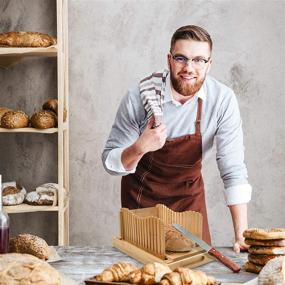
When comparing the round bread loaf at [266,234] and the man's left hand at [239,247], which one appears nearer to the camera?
the round bread loaf at [266,234]

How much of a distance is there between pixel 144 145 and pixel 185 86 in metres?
0.37

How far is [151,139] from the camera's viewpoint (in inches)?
113

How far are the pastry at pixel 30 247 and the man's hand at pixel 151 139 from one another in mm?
914

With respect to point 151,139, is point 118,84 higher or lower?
higher

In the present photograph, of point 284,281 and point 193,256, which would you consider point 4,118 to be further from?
point 284,281

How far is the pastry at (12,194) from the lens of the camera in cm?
366

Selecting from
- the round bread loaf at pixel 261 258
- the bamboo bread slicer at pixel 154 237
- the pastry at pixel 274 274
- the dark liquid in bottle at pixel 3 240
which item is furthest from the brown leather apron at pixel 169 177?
the pastry at pixel 274 274

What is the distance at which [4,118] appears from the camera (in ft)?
12.0

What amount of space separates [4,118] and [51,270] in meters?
2.15

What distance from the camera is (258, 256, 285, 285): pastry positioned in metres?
1.57

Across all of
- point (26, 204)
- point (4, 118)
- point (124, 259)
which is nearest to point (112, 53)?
point (4, 118)

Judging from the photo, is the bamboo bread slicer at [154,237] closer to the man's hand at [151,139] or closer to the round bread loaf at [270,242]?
the round bread loaf at [270,242]

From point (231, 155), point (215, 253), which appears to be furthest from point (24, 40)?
point (215, 253)

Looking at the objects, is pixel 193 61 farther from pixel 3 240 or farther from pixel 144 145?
pixel 3 240
